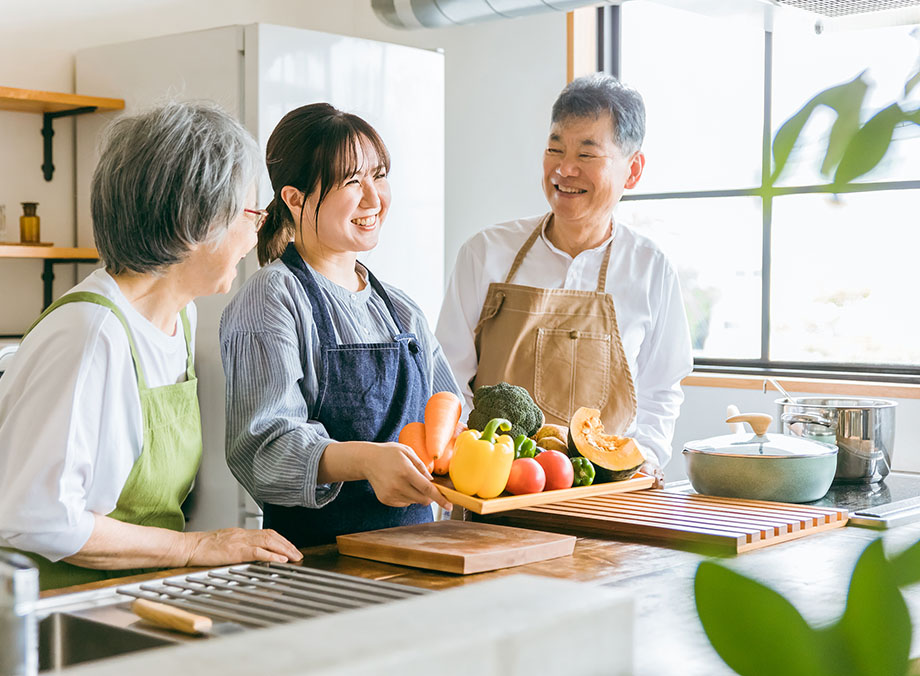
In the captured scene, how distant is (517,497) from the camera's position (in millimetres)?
1493

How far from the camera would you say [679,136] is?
408 cm

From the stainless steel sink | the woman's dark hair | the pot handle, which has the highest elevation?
the woman's dark hair

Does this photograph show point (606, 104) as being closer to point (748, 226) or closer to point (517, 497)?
point (517, 497)

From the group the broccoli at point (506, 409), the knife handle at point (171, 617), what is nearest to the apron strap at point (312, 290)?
the broccoli at point (506, 409)

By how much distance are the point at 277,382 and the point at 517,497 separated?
400 mm

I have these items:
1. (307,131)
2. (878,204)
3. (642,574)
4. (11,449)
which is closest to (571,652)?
(642,574)

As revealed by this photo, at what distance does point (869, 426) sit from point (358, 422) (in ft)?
3.23

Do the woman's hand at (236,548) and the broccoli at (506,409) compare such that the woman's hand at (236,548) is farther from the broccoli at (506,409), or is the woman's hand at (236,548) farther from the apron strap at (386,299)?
the apron strap at (386,299)

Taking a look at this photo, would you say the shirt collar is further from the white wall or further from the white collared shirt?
the white wall

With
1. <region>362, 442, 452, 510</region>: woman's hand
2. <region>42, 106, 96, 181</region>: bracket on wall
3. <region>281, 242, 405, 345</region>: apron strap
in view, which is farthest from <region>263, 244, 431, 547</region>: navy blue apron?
<region>42, 106, 96, 181</region>: bracket on wall

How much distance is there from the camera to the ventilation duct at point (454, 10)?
3.45m

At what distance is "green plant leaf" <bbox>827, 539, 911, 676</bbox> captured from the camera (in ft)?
0.76

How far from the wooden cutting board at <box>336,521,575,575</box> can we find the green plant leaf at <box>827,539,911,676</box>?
1.16 m

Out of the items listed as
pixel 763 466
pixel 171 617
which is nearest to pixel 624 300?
pixel 763 466
